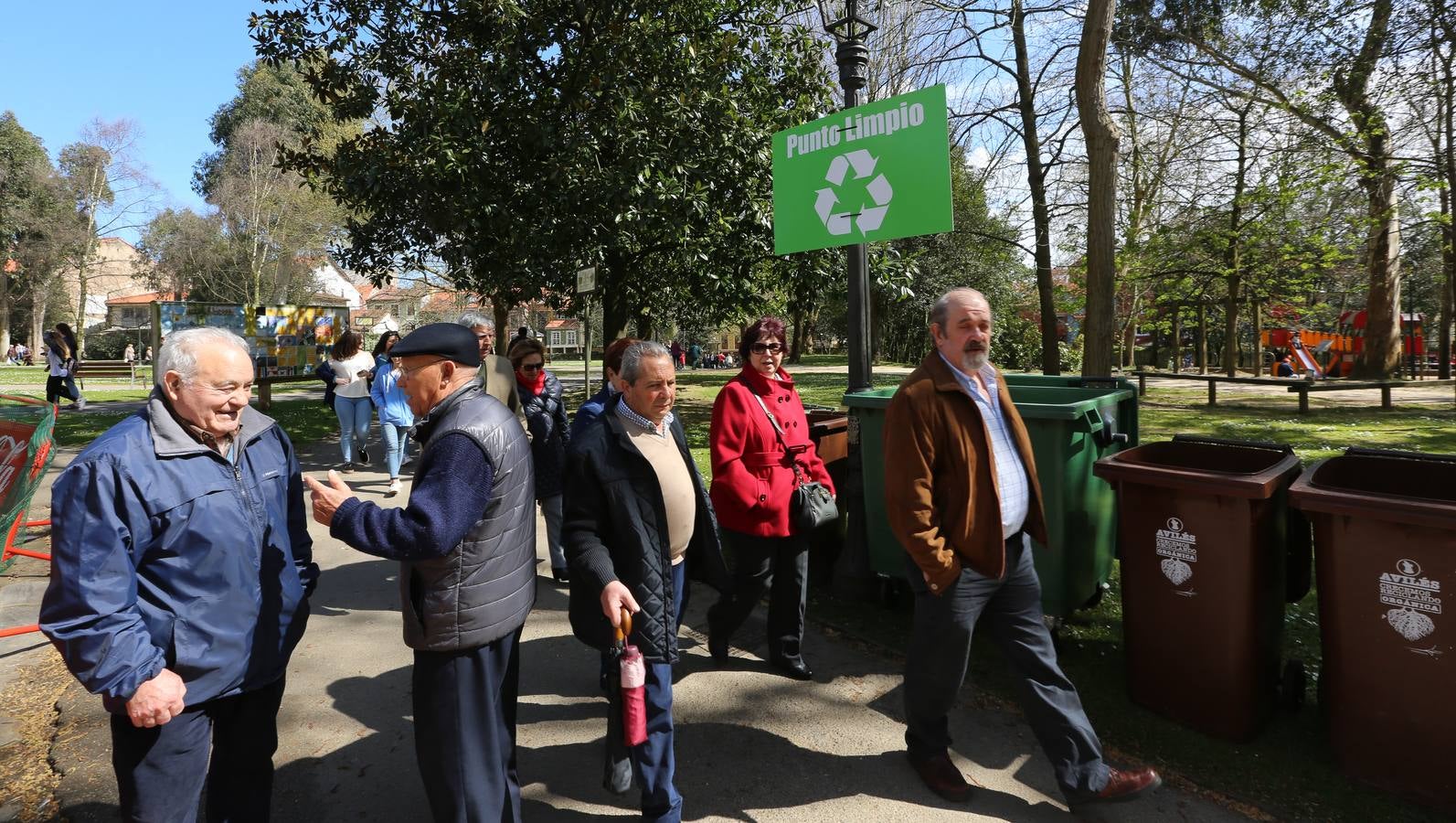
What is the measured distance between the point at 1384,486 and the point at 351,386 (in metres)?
8.82

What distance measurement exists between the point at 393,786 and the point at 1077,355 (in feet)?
114

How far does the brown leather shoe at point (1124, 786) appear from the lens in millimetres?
2774

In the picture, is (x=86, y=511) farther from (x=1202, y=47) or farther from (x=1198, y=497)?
(x=1202, y=47)

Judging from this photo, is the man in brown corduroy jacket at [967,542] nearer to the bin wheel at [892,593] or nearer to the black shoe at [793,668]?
the black shoe at [793,668]

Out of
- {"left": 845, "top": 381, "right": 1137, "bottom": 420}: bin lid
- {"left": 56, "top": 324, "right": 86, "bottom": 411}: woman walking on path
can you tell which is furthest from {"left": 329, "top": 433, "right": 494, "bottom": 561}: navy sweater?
{"left": 56, "top": 324, "right": 86, "bottom": 411}: woman walking on path

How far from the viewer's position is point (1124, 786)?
278 cm

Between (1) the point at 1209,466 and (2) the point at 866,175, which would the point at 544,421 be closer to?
(2) the point at 866,175

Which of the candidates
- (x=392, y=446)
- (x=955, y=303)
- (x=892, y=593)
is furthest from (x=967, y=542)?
(x=392, y=446)

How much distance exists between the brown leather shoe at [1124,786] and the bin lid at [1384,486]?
1130 mm

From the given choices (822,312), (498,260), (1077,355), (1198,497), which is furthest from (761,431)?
(822,312)

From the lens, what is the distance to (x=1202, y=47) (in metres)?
17.1

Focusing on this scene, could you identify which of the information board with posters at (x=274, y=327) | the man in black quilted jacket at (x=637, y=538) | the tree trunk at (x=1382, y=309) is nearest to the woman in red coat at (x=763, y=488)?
the man in black quilted jacket at (x=637, y=538)

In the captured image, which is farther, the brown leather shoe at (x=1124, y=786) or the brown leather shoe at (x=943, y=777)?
the brown leather shoe at (x=943, y=777)

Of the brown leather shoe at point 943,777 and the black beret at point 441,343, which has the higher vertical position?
the black beret at point 441,343
